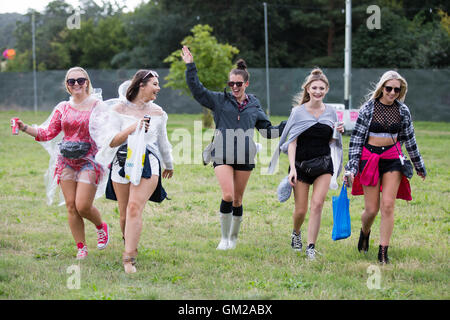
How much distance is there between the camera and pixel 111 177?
19.0ft

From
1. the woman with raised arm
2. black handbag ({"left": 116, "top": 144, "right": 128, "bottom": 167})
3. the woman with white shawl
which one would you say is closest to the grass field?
the woman with white shawl

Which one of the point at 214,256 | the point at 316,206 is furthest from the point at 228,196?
the point at 316,206

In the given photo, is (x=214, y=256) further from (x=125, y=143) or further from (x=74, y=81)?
(x=74, y=81)

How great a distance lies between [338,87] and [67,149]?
25.7 meters

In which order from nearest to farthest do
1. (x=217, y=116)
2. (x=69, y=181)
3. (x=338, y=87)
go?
(x=69, y=181)
(x=217, y=116)
(x=338, y=87)

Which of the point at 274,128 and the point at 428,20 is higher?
the point at 428,20

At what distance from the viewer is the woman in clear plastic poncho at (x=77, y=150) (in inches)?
240

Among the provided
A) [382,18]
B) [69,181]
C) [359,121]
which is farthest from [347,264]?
[382,18]

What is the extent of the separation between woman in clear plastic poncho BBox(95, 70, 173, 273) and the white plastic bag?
90 millimetres

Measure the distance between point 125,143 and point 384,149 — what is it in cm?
274

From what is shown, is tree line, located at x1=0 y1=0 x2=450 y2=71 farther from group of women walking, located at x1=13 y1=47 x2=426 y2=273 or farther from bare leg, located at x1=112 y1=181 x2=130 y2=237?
bare leg, located at x1=112 y1=181 x2=130 y2=237

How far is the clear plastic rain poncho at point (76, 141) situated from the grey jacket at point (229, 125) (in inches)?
47.4

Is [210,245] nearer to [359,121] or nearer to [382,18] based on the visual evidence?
[359,121]
